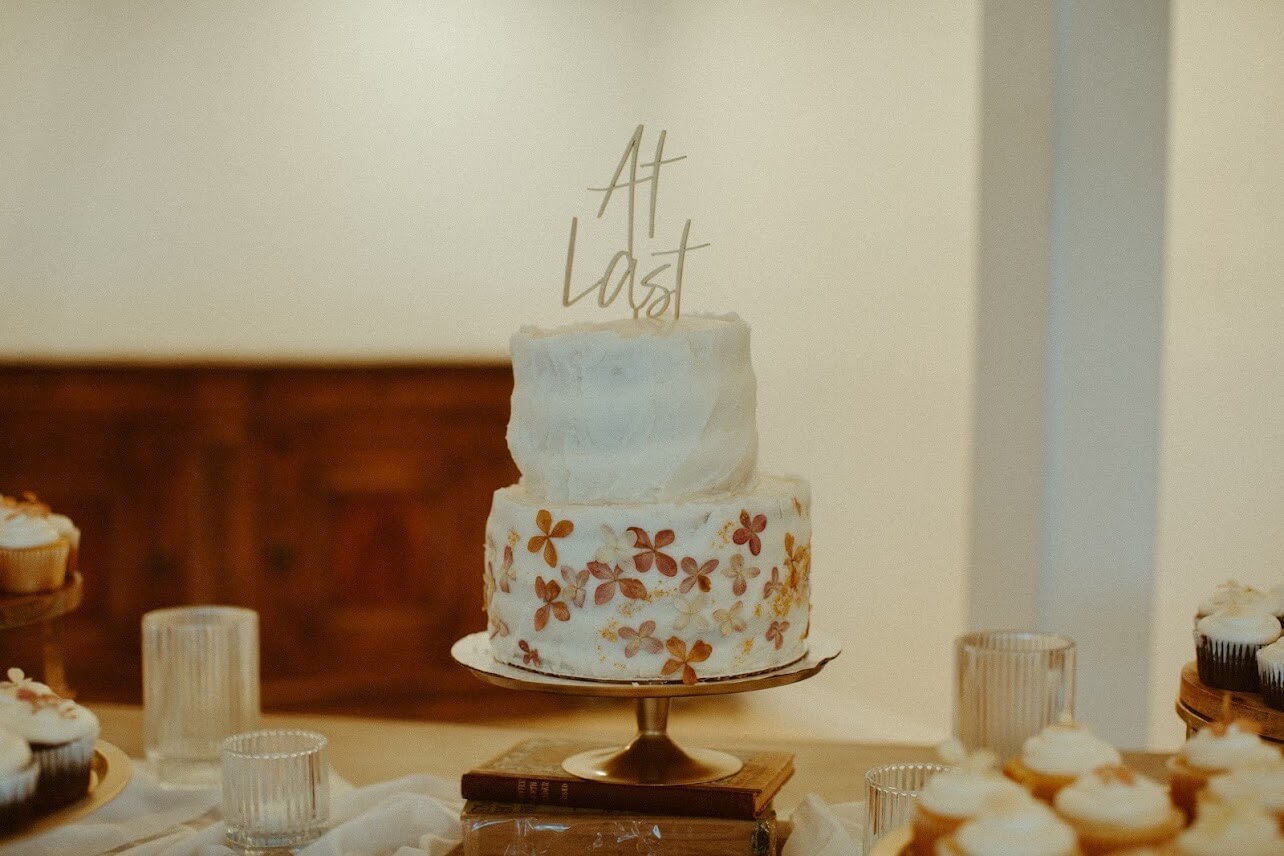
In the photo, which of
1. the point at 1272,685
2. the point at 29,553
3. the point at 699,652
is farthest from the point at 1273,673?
the point at 29,553

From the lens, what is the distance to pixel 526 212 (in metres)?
5.00

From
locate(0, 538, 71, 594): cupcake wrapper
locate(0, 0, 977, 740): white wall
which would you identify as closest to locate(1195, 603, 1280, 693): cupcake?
locate(0, 538, 71, 594): cupcake wrapper

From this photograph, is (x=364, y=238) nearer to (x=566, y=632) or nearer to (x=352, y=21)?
(x=352, y=21)

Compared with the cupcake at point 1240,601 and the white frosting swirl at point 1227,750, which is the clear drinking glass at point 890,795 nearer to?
the white frosting swirl at point 1227,750

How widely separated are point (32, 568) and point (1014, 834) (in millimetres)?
A: 1554

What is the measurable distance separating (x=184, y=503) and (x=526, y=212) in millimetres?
1521

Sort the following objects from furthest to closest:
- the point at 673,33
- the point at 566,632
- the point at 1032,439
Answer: the point at 673,33
the point at 1032,439
the point at 566,632

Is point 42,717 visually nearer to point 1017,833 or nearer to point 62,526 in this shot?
point 62,526

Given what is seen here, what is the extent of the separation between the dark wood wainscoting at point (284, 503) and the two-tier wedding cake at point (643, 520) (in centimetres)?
237

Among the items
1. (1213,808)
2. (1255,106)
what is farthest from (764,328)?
(1213,808)

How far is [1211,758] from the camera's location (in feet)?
4.44

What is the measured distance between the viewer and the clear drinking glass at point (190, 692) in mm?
2152

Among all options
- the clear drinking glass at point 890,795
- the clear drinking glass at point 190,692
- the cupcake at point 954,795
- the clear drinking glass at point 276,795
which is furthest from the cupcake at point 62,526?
the cupcake at point 954,795

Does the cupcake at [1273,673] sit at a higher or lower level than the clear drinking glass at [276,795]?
higher
